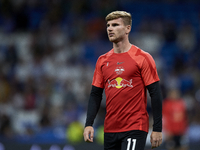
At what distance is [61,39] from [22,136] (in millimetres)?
4297

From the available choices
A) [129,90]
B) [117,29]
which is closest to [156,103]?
[129,90]

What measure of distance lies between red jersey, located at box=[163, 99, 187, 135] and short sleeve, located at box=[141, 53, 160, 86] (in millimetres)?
4930

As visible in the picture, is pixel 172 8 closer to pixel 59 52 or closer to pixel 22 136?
pixel 59 52

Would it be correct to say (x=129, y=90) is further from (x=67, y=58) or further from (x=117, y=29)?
(x=67, y=58)

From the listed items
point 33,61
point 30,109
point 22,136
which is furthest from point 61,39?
point 22,136

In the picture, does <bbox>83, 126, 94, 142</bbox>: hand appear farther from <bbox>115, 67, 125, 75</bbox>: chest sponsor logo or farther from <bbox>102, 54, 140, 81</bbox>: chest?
<bbox>115, 67, 125, 75</bbox>: chest sponsor logo

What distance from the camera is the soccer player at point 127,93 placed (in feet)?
11.8

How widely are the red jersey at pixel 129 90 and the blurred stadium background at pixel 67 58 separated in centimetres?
461

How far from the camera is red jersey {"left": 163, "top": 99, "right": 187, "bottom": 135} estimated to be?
8.30m

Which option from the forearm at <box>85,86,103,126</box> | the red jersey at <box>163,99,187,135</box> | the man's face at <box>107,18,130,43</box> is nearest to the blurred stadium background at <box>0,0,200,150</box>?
the red jersey at <box>163,99,187,135</box>

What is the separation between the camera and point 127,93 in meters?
3.69

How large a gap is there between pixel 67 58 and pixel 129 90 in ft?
26.3

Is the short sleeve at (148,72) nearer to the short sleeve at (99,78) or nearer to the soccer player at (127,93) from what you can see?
the soccer player at (127,93)

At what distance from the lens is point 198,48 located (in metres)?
12.3
